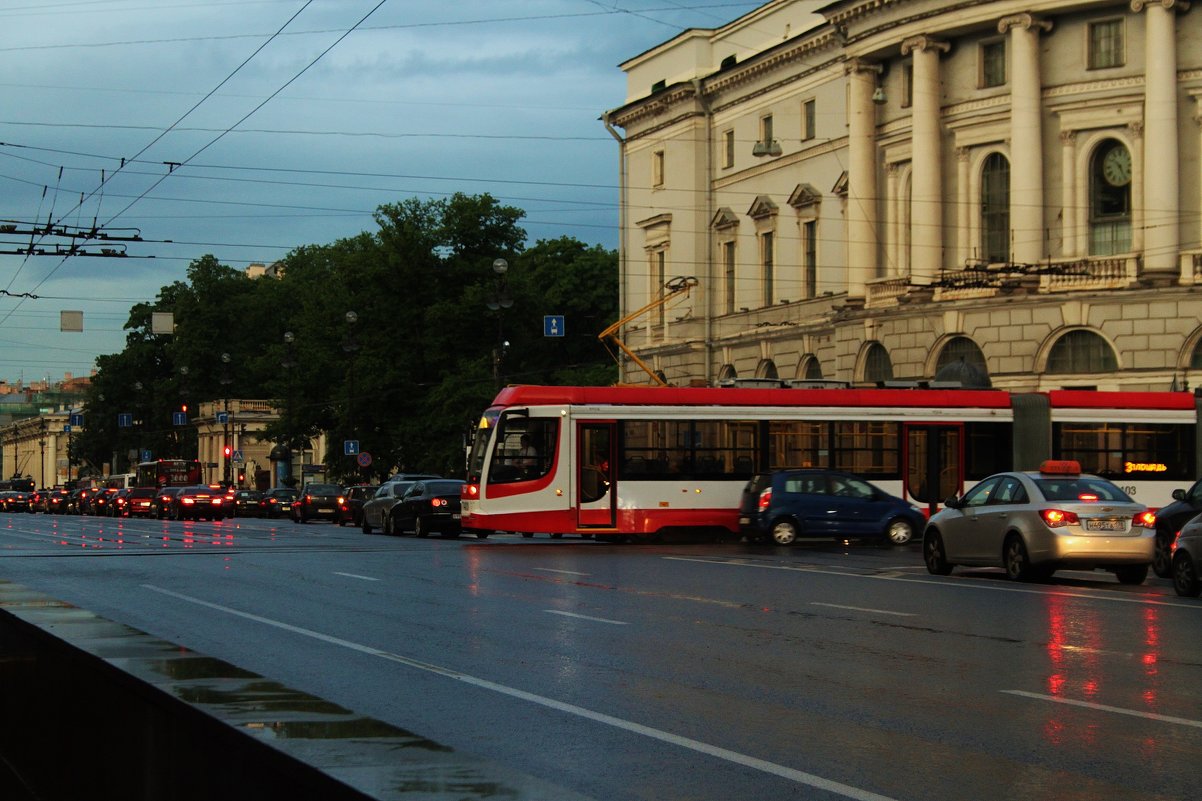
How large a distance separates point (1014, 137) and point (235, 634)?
138 ft

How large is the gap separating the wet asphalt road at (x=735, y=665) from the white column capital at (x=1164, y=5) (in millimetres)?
29460

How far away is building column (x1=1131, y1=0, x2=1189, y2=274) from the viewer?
51.1m

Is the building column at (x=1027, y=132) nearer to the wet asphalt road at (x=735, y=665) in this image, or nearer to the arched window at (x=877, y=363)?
the arched window at (x=877, y=363)

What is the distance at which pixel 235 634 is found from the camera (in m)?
16.3

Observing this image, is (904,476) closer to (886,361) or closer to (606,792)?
(886,361)

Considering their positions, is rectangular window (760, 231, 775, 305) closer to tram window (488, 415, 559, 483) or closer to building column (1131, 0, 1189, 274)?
building column (1131, 0, 1189, 274)

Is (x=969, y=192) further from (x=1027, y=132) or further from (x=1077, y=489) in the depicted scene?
(x=1077, y=489)

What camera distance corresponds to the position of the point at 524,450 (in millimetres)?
37531

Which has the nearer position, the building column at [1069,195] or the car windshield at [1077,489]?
the car windshield at [1077,489]

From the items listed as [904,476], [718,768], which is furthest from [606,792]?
[904,476]

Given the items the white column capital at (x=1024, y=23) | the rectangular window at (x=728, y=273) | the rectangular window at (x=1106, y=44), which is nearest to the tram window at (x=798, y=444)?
the white column capital at (x=1024, y=23)

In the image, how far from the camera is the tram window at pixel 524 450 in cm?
3741

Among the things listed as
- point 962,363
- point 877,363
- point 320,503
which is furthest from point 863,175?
point 320,503

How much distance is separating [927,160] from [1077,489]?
3414cm
